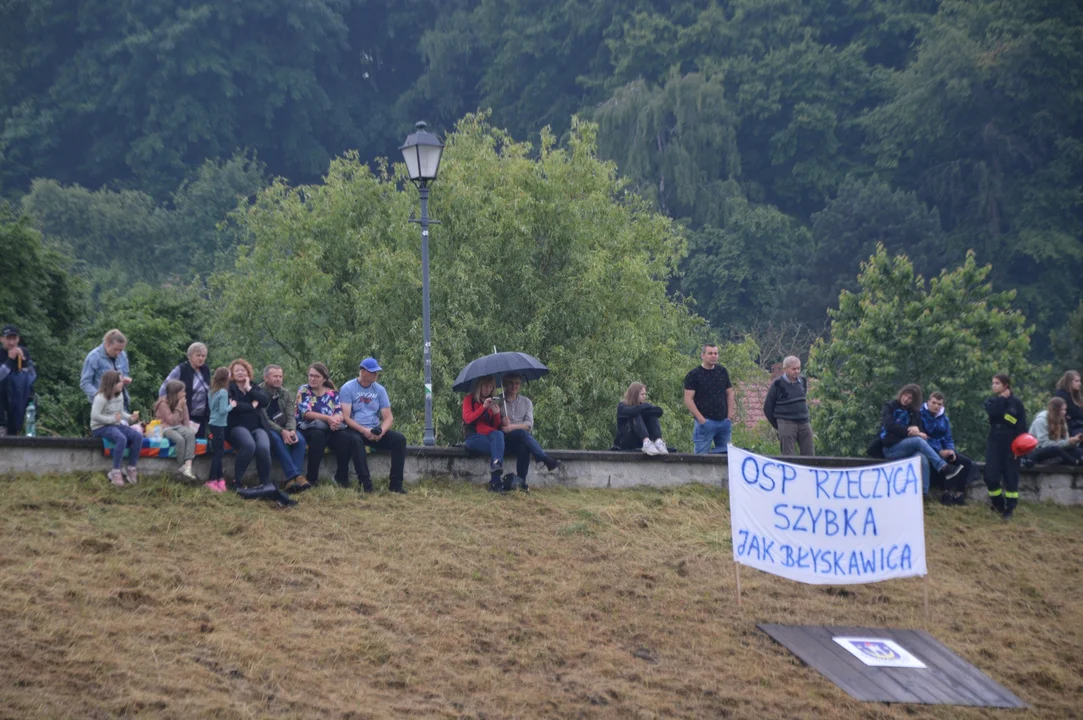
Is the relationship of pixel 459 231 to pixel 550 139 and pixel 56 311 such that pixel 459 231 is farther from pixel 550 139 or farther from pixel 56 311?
pixel 56 311

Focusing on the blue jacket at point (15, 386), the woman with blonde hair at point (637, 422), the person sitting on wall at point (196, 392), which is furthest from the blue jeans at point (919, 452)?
the blue jacket at point (15, 386)

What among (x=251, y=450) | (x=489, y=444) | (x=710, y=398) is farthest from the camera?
(x=710, y=398)

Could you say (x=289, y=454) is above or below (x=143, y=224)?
below

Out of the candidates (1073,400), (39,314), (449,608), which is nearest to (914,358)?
(1073,400)

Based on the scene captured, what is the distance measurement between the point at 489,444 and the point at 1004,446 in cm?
620

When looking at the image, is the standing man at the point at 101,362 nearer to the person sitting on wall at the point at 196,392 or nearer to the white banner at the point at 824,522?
the person sitting on wall at the point at 196,392

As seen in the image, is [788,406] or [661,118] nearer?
[788,406]

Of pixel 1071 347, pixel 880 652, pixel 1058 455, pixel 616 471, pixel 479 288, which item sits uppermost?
pixel 479 288

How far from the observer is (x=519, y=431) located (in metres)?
15.3

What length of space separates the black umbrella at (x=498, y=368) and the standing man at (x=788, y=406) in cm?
321

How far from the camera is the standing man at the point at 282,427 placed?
557 inches

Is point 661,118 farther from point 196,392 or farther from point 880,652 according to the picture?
point 880,652

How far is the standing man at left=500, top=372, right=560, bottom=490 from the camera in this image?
1528cm

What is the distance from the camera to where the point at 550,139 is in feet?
102
